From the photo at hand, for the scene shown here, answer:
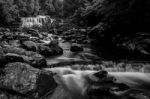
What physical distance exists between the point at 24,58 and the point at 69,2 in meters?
38.6

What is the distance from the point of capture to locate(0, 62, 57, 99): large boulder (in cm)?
463

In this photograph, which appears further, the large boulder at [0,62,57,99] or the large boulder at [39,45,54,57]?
the large boulder at [39,45,54,57]

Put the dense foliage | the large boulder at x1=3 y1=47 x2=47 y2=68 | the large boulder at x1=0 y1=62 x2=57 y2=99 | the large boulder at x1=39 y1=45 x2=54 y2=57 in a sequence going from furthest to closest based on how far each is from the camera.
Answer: the dense foliage < the large boulder at x1=39 y1=45 x2=54 y2=57 < the large boulder at x1=3 y1=47 x2=47 y2=68 < the large boulder at x1=0 y1=62 x2=57 y2=99

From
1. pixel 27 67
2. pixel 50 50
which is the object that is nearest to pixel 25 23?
pixel 50 50

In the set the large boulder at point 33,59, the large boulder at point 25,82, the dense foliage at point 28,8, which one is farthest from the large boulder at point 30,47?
the dense foliage at point 28,8

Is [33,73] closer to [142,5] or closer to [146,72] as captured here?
Answer: [146,72]

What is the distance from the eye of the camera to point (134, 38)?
11.2 meters

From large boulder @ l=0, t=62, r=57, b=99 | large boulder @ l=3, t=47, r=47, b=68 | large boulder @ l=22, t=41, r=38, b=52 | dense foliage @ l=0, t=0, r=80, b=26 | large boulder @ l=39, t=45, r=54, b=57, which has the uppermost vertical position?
dense foliage @ l=0, t=0, r=80, b=26

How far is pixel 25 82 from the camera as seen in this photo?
15.7ft

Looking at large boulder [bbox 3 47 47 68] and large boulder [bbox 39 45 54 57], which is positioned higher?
large boulder [bbox 39 45 54 57]

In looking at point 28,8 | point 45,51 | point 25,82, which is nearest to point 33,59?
point 25,82

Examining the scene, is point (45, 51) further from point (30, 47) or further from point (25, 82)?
point (25, 82)

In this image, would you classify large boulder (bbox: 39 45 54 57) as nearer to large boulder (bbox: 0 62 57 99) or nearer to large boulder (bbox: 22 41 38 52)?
large boulder (bbox: 22 41 38 52)

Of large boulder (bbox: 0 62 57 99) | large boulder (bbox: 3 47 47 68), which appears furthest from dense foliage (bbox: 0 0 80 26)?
large boulder (bbox: 0 62 57 99)
